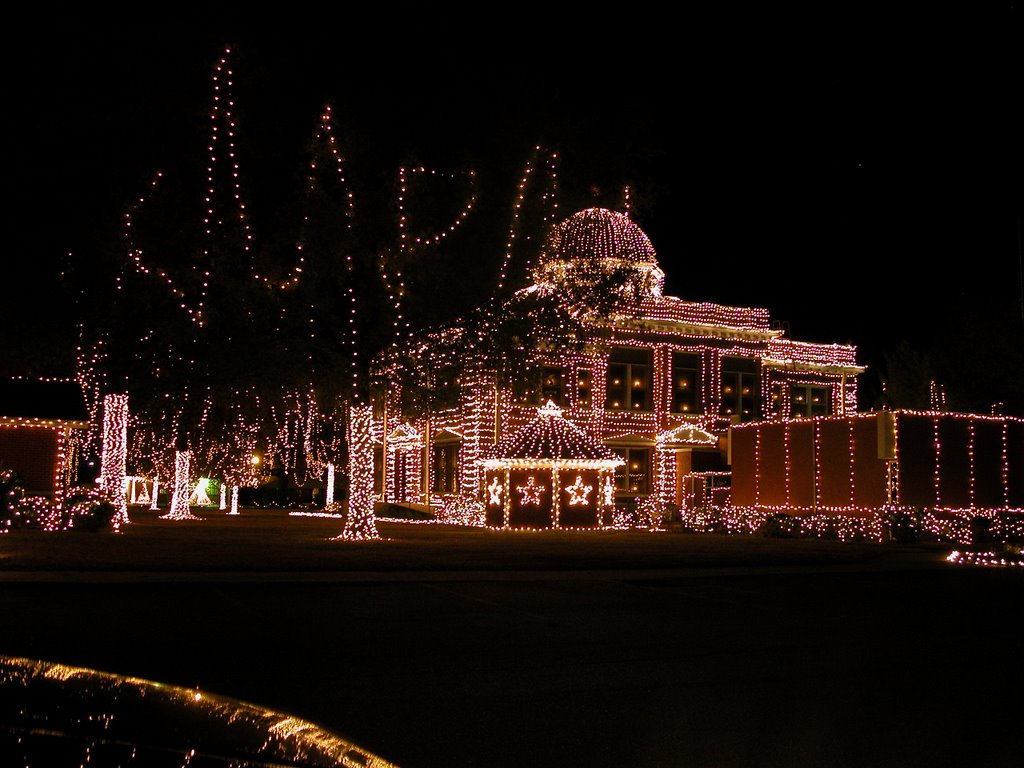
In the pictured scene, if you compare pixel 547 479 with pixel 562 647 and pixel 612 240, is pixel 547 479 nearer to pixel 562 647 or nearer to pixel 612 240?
pixel 612 240

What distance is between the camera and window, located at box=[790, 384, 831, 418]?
50062 millimetres

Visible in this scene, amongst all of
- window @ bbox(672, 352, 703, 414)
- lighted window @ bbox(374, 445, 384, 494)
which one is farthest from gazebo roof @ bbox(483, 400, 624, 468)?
lighted window @ bbox(374, 445, 384, 494)

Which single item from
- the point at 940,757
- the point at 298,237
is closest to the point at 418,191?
the point at 298,237

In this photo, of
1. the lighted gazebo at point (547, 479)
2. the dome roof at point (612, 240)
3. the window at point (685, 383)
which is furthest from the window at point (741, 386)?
→ the lighted gazebo at point (547, 479)

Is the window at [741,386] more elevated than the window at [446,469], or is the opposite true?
the window at [741,386]

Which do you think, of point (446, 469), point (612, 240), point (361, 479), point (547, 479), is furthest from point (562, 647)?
point (446, 469)

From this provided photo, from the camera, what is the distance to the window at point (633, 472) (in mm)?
41562

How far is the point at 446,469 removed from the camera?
43562mm

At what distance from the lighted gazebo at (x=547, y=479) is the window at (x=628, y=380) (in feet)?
29.1

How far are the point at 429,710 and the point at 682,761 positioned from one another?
6.41ft

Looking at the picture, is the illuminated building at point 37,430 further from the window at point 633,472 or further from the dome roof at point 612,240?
the window at point 633,472

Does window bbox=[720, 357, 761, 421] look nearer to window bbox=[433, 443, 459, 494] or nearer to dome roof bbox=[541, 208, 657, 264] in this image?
dome roof bbox=[541, 208, 657, 264]

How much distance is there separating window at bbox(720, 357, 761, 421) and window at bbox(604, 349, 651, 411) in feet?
12.5

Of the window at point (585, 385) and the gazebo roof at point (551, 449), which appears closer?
the gazebo roof at point (551, 449)
